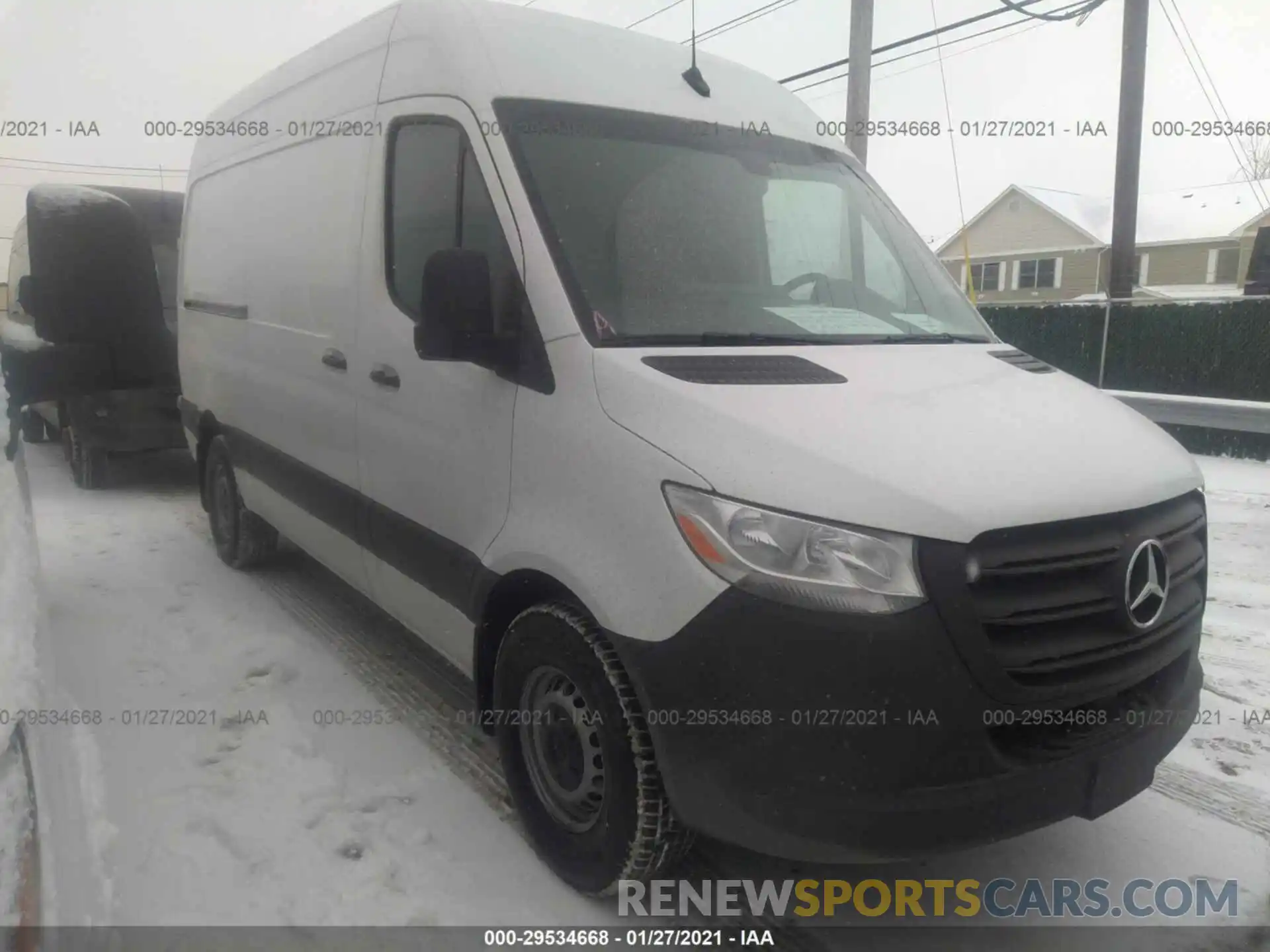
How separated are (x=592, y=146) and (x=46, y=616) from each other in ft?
11.9

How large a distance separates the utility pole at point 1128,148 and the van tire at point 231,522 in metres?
12.6

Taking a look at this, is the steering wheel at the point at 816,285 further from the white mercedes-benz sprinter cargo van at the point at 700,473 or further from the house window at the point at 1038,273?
the house window at the point at 1038,273

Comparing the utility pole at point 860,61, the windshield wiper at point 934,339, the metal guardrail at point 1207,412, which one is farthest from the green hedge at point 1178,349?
the windshield wiper at point 934,339

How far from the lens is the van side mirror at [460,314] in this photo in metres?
2.65

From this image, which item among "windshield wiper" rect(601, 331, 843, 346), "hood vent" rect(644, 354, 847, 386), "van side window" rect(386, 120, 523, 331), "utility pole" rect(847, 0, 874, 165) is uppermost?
"utility pole" rect(847, 0, 874, 165)

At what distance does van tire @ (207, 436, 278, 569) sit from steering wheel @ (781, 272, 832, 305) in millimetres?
3470

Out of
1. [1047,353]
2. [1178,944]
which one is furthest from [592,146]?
[1047,353]

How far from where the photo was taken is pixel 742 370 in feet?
8.52

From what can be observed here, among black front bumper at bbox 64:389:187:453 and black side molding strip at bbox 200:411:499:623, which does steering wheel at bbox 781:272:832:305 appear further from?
black front bumper at bbox 64:389:187:453

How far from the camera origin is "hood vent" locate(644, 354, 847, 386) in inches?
98.7

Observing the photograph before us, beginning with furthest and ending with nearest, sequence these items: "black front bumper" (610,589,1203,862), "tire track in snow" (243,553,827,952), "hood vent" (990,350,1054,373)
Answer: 1. "hood vent" (990,350,1054,373)
2. "tire track in snow" (243,553,827,952)
3. "black front bumper" (610,589,1203,862)

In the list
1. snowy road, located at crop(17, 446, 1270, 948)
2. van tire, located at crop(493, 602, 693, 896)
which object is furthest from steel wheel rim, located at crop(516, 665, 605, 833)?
snowy road, located at crop(17, 446, 1270, 948)

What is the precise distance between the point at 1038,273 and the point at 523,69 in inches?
1395

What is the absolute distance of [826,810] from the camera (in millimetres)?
2180
